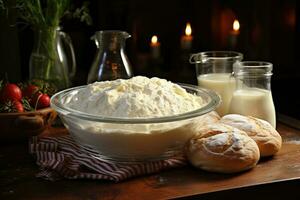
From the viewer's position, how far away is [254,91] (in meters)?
1.05

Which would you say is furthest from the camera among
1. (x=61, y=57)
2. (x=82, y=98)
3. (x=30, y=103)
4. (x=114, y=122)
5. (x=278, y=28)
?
(x=278, y=28)

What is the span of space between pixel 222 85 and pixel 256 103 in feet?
0.36

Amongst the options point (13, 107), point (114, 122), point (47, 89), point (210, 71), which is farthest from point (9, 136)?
point (210, 71)

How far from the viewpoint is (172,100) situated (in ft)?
2.92

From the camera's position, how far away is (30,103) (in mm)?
1075

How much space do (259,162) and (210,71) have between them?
1.03 feet

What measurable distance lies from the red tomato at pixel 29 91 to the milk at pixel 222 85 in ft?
1.26

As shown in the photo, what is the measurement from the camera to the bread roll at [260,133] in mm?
905

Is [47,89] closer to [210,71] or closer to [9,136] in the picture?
[9,136]

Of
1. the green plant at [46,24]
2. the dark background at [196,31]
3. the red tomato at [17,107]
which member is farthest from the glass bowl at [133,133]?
the dark background at [196,31]

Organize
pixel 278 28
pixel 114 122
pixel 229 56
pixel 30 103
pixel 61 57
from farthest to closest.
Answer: pixel 278 28 → pixel 61 57 → pixel 229 56 → pixel 30 103 → pixel 114 122

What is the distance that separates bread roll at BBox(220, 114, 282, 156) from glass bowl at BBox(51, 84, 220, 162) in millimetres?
80

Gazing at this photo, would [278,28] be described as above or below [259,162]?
above

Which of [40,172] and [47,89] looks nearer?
[40,172]
